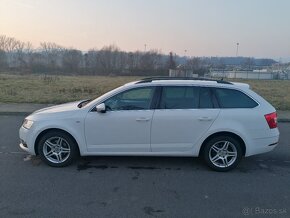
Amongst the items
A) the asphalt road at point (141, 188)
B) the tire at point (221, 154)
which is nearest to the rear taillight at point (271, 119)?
the tire at point (221, 154)

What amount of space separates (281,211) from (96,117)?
9.92 feet

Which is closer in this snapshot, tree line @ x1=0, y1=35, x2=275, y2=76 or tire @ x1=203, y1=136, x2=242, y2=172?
tire @ x1=203, y1=136, x2=242, y2=172

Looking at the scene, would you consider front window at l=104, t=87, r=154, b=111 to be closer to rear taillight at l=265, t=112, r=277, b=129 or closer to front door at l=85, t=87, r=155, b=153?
front door at l=85, t=87, r=155, b=153

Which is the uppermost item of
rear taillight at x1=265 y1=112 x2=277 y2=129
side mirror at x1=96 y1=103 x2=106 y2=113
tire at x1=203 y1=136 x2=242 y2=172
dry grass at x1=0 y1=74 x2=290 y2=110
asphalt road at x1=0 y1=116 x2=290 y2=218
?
side mirror at x1=96 y1=103 x2=106 y2=113

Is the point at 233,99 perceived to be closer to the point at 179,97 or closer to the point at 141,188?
the point at 179,97

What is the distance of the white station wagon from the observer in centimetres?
459

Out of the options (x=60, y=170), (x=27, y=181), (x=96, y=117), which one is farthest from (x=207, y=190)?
(x=27, y=181)

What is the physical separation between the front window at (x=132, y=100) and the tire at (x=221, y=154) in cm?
129

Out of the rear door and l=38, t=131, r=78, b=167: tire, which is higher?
the rear door

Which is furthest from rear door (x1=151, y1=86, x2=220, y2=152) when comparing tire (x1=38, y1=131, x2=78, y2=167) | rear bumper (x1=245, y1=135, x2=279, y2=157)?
tire (x1=38, y1=131, x2=78, y2=167)

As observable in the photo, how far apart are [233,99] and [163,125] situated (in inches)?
51.4

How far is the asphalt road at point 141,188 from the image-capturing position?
3.41 m

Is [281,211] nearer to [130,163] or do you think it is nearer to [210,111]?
[210,111]

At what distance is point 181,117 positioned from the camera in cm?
457
